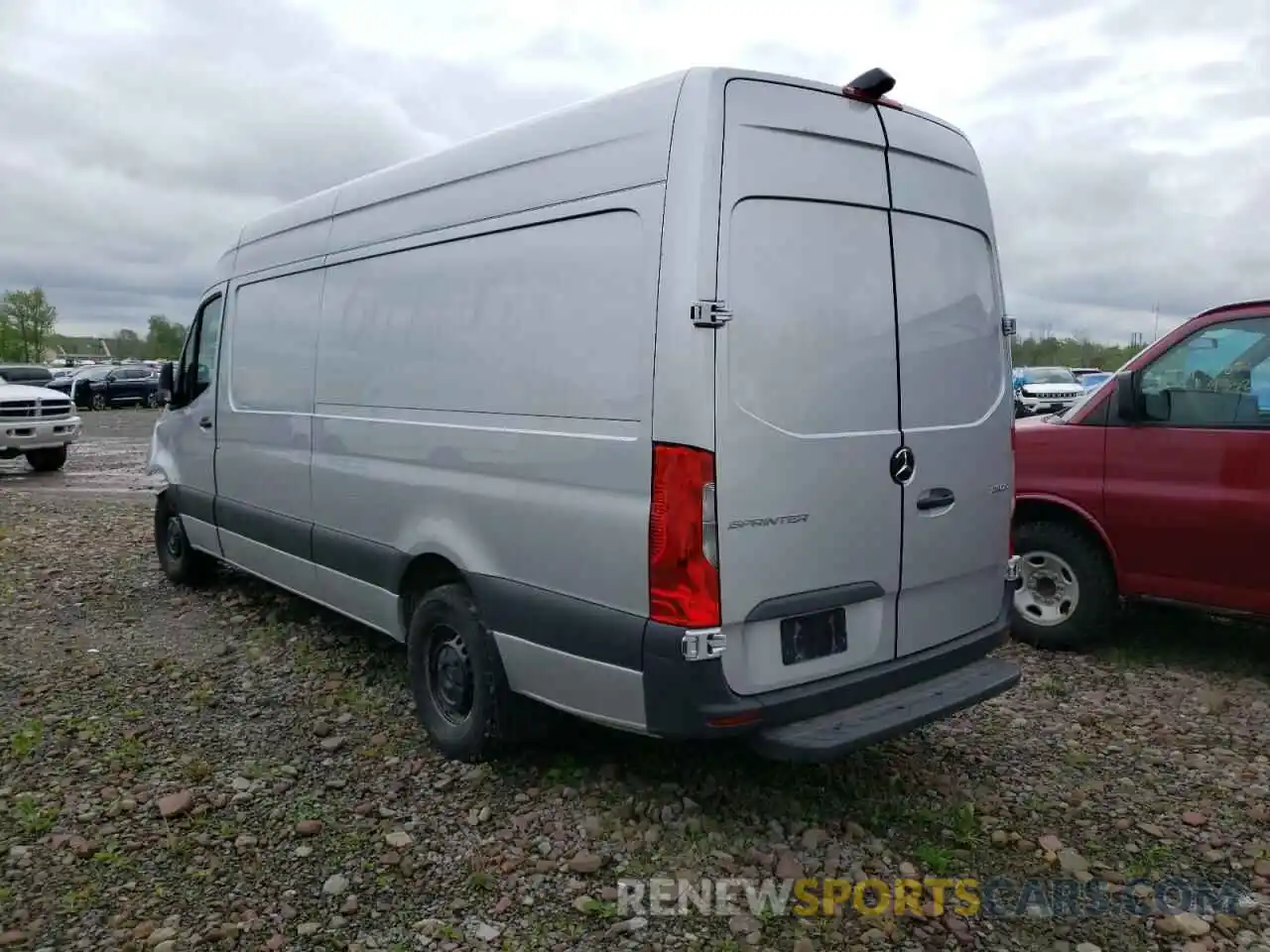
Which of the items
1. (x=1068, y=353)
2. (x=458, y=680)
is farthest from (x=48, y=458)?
(x=1068, y=353)

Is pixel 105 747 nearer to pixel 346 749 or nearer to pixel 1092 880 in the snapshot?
pixel 346 749

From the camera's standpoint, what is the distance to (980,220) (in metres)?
4.06

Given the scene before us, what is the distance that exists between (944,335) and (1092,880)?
196cm

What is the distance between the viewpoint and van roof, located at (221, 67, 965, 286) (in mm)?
3203

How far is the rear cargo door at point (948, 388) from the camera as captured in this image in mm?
3609

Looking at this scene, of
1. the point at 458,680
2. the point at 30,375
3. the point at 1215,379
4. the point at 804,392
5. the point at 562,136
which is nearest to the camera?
the point at 804,392

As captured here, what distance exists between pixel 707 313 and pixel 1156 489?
10.8 feet

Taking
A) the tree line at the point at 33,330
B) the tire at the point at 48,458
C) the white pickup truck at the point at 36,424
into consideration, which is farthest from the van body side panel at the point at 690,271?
the tree line at the point at 33,330

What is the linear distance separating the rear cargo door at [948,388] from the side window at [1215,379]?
1.58m

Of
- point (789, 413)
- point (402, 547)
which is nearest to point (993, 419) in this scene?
point (789, 413)

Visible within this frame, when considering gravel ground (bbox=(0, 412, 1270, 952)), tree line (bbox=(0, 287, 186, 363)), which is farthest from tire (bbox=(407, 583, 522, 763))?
tree line (bbox=(0, 287, 186, 363))

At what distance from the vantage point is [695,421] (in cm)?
303

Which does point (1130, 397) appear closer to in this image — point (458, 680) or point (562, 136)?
point (562, 136)

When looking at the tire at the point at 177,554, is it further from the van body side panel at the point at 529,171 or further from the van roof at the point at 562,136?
the van body side panel at the point at 529,171
